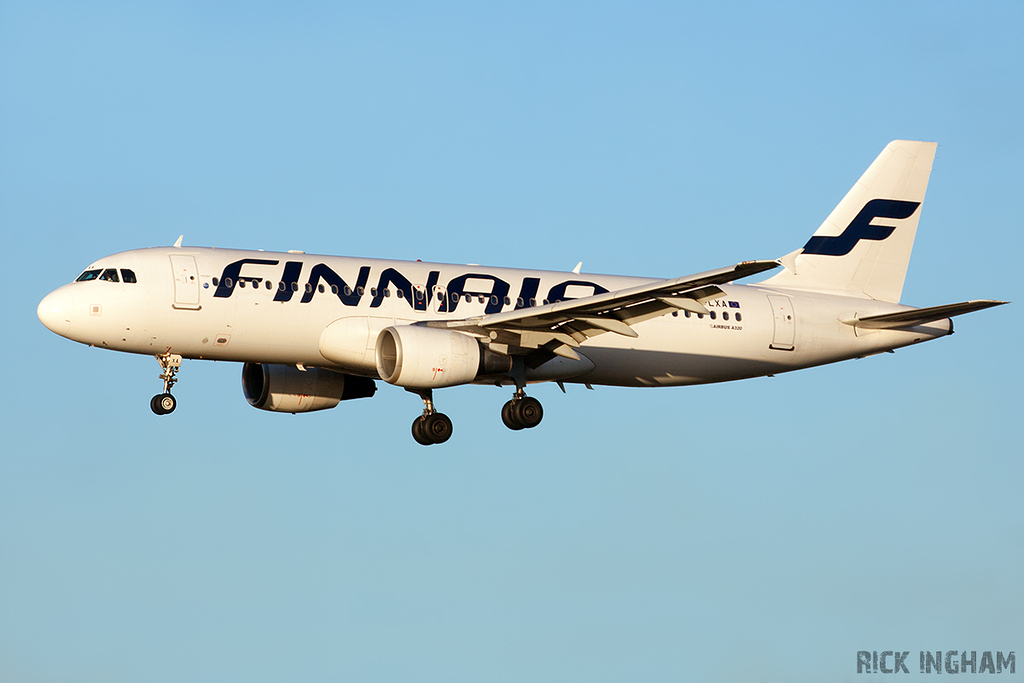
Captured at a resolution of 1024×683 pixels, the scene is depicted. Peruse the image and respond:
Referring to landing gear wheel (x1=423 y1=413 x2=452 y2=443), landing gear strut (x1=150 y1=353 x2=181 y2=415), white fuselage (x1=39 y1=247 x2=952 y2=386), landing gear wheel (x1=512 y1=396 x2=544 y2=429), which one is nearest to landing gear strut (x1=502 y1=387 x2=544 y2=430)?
landing gear wheel (x1=512 y1=396 x2=544 y2=429)

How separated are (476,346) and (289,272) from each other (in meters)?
5.44

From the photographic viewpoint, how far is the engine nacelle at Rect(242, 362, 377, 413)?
41.8 metres

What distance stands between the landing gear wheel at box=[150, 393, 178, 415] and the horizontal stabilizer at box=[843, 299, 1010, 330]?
2073 cm

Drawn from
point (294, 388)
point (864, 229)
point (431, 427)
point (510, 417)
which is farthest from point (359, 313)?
point (864, 229)

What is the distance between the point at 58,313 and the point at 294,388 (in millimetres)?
8066

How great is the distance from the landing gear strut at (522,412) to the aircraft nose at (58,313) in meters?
12.2

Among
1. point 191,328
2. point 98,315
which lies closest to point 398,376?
point 191,328

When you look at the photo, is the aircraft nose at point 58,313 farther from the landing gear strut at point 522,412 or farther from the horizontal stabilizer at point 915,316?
the horizontal stabilizer at point 915,316

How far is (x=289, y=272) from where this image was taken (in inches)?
1467

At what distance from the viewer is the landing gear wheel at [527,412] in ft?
129

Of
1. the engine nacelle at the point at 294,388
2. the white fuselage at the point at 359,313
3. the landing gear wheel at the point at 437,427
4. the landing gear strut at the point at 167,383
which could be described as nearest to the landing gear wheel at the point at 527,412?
the white fuselage at the point at 359,313

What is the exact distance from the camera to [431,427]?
3934 cm

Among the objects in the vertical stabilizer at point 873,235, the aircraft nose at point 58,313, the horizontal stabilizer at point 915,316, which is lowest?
the aircraft nose at point 58,313

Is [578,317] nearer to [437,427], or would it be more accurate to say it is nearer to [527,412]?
[527,412]
